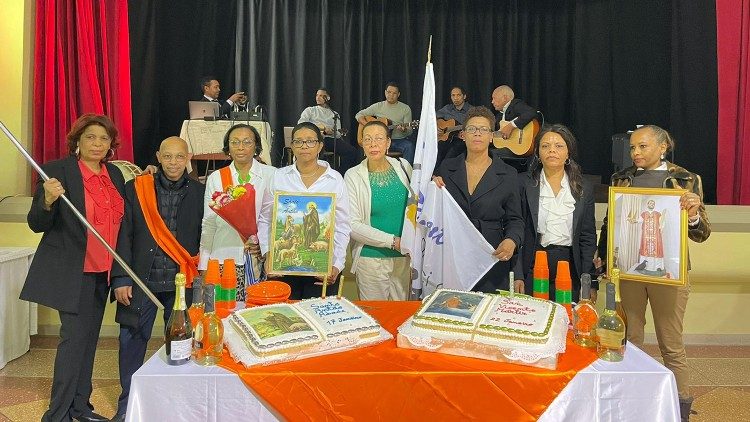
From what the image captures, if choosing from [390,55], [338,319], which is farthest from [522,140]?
[338,319]

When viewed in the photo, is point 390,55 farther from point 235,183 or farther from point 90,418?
point 90,418

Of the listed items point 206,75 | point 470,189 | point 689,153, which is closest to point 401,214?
point 470,189

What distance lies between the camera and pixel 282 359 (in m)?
1.62

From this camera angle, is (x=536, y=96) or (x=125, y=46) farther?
(x=536, y=96)

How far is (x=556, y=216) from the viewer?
269cm

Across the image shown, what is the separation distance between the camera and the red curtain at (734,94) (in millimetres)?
5309

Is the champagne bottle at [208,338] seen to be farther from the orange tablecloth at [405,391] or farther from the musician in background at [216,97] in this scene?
the musician in background at [216,97]

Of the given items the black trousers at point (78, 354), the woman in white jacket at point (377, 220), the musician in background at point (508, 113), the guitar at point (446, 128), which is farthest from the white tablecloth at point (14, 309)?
the guitar at point (446, 128)

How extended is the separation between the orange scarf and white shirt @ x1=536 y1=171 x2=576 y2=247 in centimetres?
162

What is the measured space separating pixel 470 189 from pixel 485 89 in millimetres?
6946

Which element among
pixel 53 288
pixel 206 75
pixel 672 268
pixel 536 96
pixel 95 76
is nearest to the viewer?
pixel 672 268

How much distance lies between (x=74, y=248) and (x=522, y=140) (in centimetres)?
543

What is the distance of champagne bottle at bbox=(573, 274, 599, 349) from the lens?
1.80 m

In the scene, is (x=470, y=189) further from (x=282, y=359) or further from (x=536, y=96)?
(x=536, y=96)
